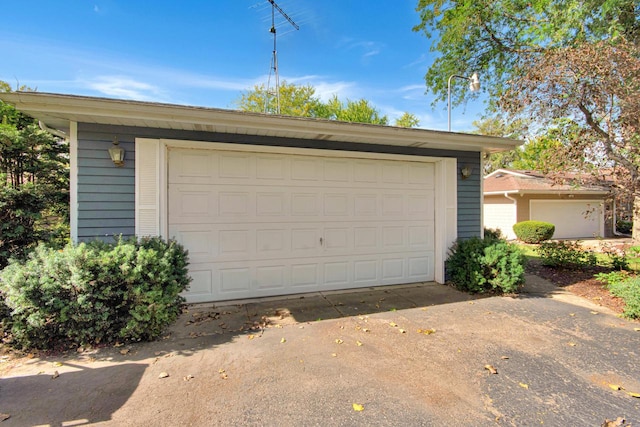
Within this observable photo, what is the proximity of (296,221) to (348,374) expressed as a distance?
266cm

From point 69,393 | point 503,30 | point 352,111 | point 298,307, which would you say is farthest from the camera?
point 352,111

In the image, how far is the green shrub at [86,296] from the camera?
2900mm

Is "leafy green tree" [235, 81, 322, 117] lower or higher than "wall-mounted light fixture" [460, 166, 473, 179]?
higher

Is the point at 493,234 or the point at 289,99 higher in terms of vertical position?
the point at 289,99

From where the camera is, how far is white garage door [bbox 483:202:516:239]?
45.3 ft

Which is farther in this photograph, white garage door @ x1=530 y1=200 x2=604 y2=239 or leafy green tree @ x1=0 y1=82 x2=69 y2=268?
white garage door @ x1=530 y1=200 x2=604 y2=239

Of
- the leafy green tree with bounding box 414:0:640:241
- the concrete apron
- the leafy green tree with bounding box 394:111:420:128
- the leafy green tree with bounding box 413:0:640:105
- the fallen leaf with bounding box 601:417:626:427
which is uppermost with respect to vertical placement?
the leafy green tree with bounding box 394:111:420:128

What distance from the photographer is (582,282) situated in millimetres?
→ 5699

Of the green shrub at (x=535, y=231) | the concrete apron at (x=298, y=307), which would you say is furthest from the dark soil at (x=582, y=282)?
the green shrub at (x=535, y=231)

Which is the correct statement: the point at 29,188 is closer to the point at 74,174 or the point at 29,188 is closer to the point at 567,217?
the point at 74,174

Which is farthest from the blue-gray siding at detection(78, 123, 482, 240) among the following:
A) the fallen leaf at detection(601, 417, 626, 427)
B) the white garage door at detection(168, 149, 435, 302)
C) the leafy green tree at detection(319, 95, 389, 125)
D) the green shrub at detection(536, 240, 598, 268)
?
the leafy green tree at detection(319, 95, 389, 125)

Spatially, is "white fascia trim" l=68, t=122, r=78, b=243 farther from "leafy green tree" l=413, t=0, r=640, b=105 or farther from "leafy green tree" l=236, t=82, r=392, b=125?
"leafy green tree" l=236, t=82, r=392, b=125

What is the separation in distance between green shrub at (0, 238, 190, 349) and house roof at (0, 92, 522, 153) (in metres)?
1.55

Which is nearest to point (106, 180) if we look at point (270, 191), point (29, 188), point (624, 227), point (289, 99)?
point (29, 188)
